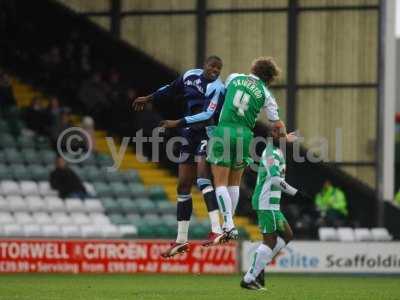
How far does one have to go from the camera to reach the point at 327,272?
23688 millimetres

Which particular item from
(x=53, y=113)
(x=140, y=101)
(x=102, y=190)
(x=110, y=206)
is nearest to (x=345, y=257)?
(x=110, y=206)

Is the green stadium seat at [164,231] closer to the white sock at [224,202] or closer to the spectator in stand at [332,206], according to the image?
the spectator in stand at [332,206]

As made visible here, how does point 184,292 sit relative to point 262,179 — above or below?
below

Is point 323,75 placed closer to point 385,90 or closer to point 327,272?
point 385,90

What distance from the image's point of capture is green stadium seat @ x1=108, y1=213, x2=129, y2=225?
25.1m

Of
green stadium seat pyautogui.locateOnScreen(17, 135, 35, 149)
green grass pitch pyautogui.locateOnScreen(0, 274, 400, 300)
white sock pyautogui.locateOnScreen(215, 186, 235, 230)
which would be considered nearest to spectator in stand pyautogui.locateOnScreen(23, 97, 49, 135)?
green stadium seat pyautogui.locateOnScreen(17, 135, 35, 149)

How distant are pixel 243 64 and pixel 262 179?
39.7 ft

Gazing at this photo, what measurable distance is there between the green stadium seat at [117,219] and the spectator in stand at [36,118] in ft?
8.87

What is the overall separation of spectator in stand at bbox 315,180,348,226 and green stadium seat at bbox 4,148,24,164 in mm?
6547

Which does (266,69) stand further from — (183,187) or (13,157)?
(13,157)

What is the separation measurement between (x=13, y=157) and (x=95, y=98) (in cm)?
310

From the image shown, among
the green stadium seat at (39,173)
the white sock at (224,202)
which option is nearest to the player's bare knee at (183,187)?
the white sock at (224,202)

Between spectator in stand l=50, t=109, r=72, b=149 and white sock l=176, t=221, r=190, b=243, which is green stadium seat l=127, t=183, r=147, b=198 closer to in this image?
spectator in stand l=50, t=109, r=72, b=149

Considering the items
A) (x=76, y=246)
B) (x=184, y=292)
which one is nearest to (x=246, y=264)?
(x=76, y=246)
